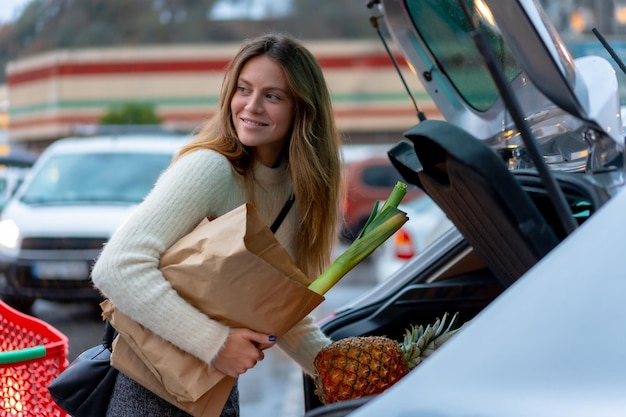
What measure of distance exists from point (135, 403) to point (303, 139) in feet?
2.53

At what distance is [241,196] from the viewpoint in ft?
8.16

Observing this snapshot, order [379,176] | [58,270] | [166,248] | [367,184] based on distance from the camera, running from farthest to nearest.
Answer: [379,176]
[367,184]
[58,270]
[166,248]

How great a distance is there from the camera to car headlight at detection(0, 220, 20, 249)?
9.51 m

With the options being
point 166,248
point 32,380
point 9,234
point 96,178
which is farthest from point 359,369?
point 96,178

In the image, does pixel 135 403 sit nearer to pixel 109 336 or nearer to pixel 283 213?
pixel 109 336

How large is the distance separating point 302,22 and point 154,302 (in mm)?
37256

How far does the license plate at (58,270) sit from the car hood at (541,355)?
7966 millimetres

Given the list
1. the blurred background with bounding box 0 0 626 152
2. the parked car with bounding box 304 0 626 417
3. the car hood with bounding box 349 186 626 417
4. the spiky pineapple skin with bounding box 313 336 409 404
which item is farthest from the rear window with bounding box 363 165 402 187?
the car hood with bounding box 349 186 626 417

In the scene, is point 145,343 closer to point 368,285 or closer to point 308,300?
point 308,300

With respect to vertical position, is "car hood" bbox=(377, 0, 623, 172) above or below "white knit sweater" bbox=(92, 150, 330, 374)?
above

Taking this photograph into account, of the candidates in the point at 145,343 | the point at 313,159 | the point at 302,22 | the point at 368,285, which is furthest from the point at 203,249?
the point at 302,22

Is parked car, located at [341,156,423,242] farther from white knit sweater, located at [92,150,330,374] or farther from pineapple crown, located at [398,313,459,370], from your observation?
white knit sweater, located at [92,150,330,374]

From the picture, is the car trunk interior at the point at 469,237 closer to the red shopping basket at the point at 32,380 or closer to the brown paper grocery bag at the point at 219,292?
the brown paper grocery bag at the point at 219,292

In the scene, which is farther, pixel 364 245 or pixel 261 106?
pixel 261 106
